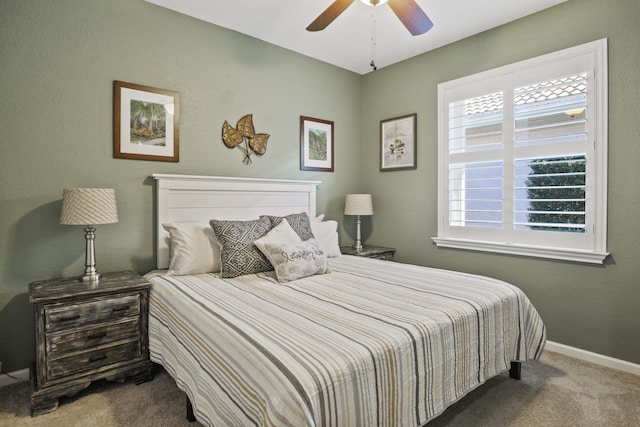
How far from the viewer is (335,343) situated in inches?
53.8

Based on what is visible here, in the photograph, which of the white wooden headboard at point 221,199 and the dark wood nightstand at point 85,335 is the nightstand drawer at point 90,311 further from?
the white wooden headboard at point 221,199

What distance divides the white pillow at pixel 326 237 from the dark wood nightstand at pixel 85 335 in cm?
146

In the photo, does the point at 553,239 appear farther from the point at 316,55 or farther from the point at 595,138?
the point at 316,55

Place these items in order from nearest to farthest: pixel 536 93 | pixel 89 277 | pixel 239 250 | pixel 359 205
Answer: pixel 89 277, pixel 239 250, pixel 536 93, pixel 359 205

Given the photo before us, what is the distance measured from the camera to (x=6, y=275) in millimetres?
2266

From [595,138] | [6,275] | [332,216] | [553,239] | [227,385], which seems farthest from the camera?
[332,216]

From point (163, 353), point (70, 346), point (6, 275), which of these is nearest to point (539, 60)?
point (163, 353)

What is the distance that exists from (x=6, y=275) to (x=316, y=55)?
3.21 metres

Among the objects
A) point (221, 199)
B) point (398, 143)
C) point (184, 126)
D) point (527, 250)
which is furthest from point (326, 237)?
point (527, 250)

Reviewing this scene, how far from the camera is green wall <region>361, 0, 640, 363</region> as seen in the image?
8.04ft

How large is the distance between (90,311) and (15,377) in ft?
2.65

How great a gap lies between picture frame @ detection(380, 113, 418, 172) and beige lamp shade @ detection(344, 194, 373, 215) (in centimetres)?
45

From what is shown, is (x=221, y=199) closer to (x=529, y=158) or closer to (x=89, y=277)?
(x=89, y=277)

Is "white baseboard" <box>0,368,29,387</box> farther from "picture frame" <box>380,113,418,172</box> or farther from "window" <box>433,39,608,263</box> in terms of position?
"picture frame" <box>380,113,418,172</box>
